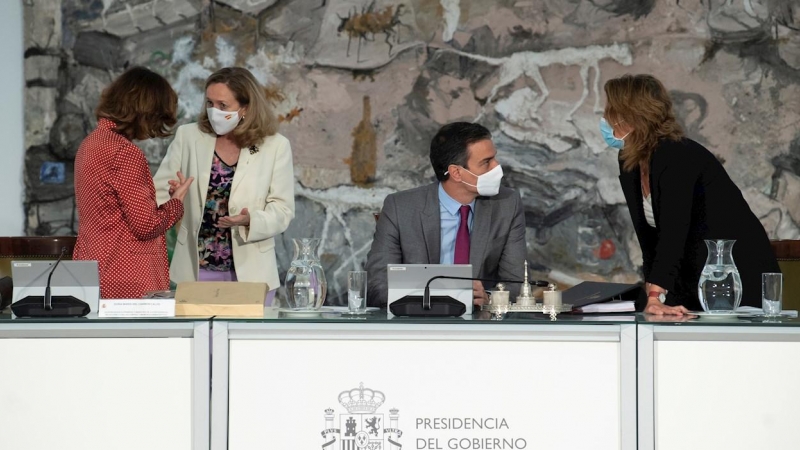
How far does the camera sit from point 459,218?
3.44 meters

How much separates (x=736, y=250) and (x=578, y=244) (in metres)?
1.62

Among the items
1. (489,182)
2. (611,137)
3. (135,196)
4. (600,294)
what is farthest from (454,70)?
(600,294)

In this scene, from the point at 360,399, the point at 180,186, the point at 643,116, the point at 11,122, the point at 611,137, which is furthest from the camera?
the point at 11,122

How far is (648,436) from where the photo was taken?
7.68 feet

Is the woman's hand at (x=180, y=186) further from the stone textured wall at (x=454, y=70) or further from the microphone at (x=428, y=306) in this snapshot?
the stone textured wall at (x=454, y=70)

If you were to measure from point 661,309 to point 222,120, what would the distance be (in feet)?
5.89

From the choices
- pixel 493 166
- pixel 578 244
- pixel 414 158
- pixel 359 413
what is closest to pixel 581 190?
pixel 578 244

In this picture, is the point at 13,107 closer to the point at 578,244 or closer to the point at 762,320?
the point at 578,244

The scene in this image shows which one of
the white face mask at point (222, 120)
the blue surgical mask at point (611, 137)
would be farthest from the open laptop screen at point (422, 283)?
the white face mask at point (222, 120)

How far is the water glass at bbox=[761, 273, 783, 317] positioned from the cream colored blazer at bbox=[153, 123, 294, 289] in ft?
5.73

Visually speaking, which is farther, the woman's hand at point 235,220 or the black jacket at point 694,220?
the woman's hand at point 235,220

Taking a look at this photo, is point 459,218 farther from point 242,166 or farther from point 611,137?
point 242,166

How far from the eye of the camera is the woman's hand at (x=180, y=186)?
3301 millimetres

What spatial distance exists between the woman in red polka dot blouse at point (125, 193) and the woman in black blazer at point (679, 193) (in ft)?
4.88
